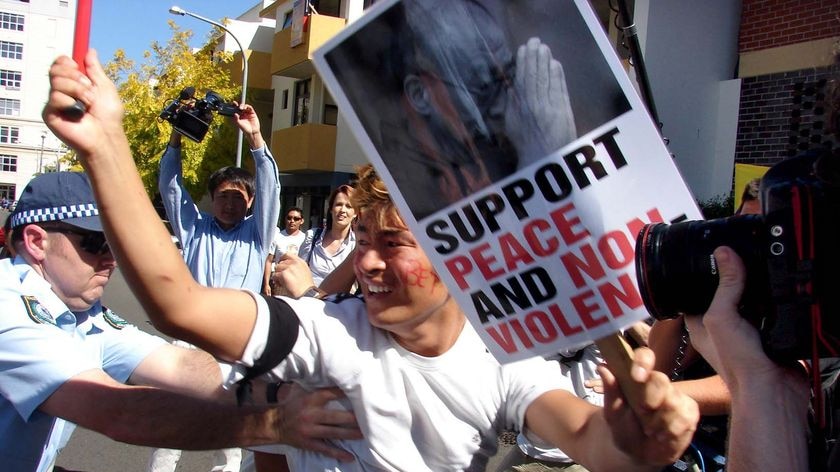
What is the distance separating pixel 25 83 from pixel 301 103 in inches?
2778

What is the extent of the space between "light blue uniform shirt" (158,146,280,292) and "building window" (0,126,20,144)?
9118 centimetres

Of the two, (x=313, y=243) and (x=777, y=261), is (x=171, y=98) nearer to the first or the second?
(x=313, y=243)

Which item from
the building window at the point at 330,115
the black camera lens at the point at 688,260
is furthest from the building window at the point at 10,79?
the black camera lens at the point at 688,260

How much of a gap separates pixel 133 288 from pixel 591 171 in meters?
0.89

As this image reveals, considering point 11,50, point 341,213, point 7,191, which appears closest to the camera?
point 341,213

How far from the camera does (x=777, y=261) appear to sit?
1267mm

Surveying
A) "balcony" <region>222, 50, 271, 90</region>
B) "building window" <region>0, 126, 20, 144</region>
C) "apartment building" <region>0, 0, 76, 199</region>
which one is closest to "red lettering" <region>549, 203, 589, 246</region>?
"balcony" <region>222, 50, 271, 90</region>

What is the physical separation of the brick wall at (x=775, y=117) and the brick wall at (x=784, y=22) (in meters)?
0.44

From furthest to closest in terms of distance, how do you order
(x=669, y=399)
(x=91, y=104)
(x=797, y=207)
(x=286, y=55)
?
(x=286, y=55) < (x=91, y=104) < (x=669, y=399) < (x=797, y=207)

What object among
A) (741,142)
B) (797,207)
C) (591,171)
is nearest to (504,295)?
(591,171)

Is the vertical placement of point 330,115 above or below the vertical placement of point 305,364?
above

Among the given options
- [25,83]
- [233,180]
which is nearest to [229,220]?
[233,180]

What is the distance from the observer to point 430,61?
146 centimetres

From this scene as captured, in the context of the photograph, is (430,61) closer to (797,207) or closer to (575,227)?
(575,227)
